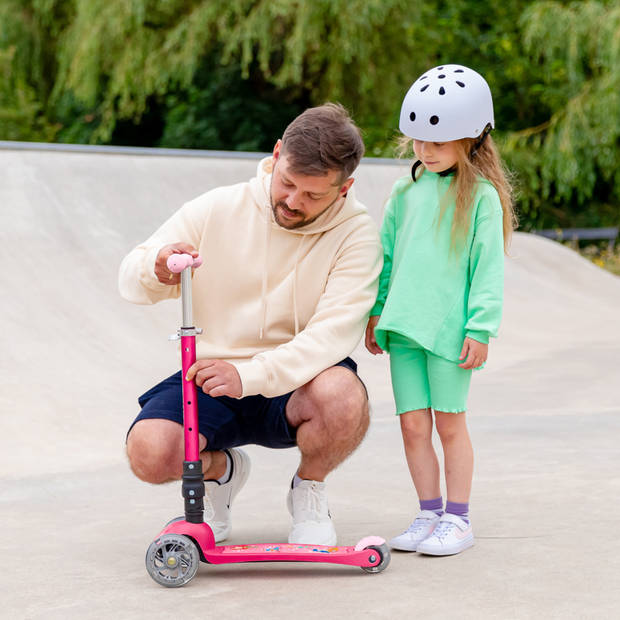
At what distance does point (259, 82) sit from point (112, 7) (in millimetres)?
3793

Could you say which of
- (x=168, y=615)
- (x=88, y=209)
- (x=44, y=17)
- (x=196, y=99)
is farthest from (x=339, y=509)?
(x=196, y=99)

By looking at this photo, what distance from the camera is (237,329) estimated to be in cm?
267

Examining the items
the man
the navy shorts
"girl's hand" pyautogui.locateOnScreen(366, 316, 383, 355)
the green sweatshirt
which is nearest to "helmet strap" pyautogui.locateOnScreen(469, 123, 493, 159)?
the green sweatshirt

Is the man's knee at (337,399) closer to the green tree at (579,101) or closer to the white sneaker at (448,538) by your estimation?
the white sneaker at (448,538)

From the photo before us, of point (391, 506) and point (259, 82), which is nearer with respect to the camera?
point (391, 506)

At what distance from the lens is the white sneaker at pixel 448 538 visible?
256 centimetres

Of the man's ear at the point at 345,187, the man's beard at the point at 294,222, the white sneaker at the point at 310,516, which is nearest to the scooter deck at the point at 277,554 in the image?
the white sneaker at the point at 310,516

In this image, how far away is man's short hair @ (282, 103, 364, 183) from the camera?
8.12 ft

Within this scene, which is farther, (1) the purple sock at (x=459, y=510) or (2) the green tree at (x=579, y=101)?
(2) the green tree at (x=579, y=101)

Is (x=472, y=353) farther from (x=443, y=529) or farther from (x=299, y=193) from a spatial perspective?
(x=299, y=193)

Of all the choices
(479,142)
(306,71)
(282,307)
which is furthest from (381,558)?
(306,71)

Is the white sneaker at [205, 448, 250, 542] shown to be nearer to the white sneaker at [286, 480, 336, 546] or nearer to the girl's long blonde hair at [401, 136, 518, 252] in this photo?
the white sneaker at [286, 480, 336, 546]

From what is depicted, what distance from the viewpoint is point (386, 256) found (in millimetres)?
2838

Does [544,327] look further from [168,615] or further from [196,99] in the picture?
[196,99]
